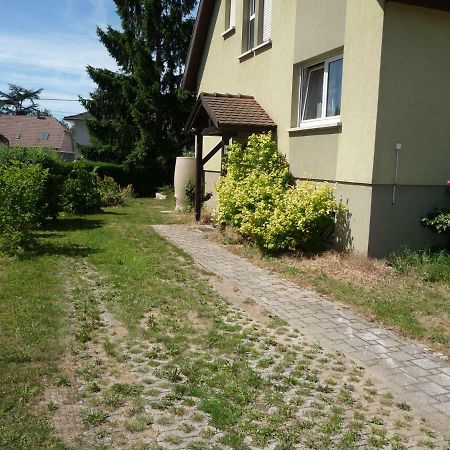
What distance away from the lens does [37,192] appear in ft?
32.3

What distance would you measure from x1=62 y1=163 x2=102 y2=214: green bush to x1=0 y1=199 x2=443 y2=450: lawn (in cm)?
856

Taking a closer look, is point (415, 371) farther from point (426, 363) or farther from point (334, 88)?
point (334, 88)

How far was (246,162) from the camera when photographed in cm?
1095

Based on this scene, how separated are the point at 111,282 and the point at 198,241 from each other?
12.8 ft

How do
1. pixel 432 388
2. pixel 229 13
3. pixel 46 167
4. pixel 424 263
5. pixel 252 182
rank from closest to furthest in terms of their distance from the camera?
pixel 432 388, pixel 424 263, pixel 252 182, pixel 46 167, pixel 229 13

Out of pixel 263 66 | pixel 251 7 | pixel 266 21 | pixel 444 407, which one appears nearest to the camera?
pixel 444 407

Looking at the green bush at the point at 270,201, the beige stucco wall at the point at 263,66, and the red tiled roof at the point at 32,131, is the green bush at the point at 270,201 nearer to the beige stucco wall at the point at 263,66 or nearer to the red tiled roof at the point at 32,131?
the beige stucco wall at the point at 263,66

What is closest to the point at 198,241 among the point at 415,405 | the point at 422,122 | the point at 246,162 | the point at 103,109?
the point at 246,162

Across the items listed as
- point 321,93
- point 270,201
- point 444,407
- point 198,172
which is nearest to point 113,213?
point 198,172

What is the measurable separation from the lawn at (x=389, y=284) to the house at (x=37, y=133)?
Result: 52.3 metres

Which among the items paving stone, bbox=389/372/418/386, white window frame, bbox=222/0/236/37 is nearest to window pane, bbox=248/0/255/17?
white window frame, bbox=222/0/236/37

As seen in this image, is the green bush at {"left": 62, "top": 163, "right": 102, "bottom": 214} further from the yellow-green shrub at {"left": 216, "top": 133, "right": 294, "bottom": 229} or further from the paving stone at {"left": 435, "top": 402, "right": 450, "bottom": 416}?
the paving stone at {"left": 435, "top": 402, "right": 450, "bottom": 416}

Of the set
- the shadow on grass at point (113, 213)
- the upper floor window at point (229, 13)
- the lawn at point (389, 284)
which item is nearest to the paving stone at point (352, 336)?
the lawn at point (389, 284)

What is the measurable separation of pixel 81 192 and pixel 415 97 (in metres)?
10.8
